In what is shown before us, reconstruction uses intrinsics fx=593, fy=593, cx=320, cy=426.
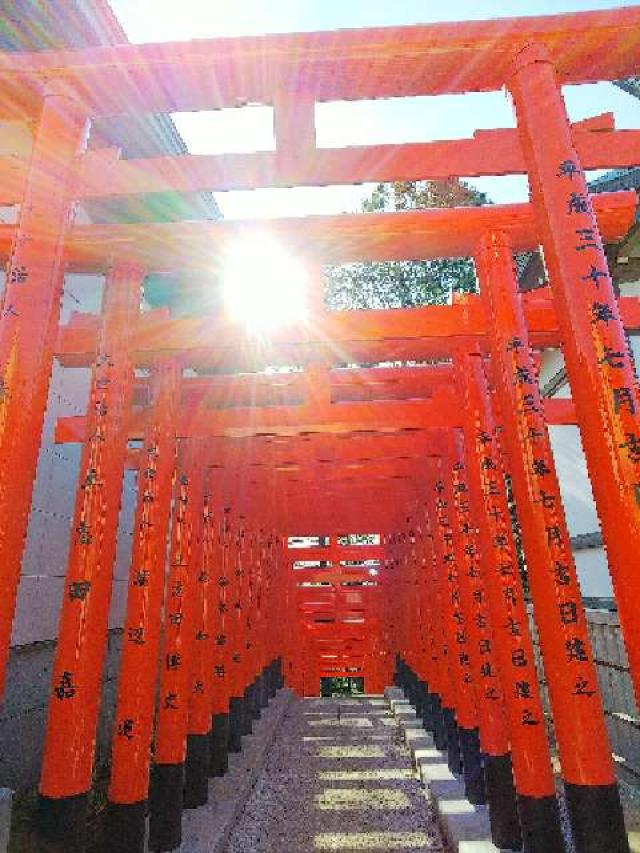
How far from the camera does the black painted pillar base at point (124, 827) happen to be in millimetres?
4023

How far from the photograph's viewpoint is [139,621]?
14.7 feet

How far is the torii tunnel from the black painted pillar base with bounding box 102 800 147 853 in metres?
0.02

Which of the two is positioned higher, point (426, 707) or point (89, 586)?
point (89, 586)

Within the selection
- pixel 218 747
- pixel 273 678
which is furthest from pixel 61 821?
pixel 273 678

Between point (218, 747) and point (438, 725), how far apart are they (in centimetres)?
328

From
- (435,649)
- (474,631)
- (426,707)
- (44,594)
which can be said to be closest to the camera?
(474,631)

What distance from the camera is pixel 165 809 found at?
470 centimetres

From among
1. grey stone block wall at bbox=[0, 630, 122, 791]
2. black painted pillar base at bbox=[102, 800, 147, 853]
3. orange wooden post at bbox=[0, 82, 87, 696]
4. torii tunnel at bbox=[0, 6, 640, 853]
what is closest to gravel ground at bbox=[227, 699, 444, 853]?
torii tunnel at bbox=[0, 6, 640, 853]

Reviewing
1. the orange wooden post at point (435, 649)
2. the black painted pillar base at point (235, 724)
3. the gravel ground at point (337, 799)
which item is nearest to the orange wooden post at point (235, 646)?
the black painted pillar base at point (235, 724)

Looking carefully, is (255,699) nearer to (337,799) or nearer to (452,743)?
(337,799)

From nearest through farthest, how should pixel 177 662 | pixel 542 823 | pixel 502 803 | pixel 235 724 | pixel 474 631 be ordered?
pixel 542 823, pixel 502 803, pixel 177 662, pixel 474 631, pixel 235 724

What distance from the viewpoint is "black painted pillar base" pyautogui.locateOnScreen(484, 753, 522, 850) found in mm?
4480

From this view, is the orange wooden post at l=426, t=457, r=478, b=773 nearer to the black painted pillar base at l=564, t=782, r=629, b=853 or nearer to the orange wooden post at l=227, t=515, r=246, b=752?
the orange wooden post at l=227, t=515, r=246, b=752

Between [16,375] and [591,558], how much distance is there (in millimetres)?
7791
